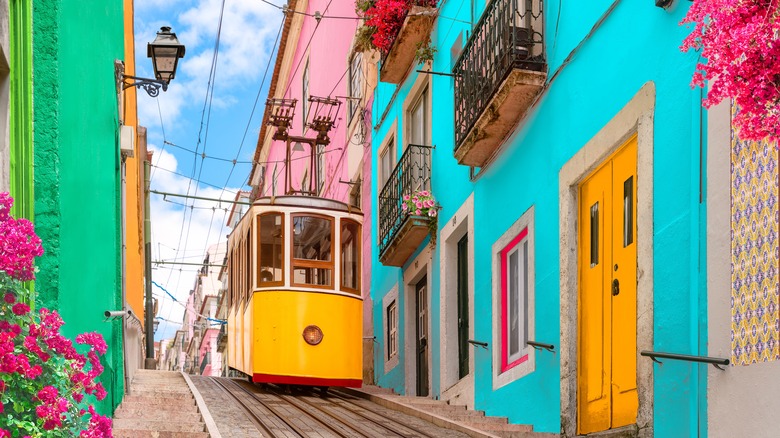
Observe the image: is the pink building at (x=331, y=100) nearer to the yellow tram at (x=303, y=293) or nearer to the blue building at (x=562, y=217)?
the yellow tram at (x=303, y=293)

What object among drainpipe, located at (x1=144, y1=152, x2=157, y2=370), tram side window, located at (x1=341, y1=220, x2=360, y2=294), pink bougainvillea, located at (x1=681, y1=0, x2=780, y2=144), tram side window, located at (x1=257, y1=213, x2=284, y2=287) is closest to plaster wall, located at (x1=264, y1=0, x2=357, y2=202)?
drainpipe, located at (x1=144, y1=152, x2=157, y2=370)

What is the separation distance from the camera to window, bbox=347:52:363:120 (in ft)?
65.4

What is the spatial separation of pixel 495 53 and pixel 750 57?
6217mm

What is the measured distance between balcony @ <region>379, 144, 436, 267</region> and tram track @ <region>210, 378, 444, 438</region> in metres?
2.02

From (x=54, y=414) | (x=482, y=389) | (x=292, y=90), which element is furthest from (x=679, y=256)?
(x=292, y=90)

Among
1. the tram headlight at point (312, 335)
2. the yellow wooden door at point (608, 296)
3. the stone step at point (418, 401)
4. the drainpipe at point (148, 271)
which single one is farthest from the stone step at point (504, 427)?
the drainpipe at point (148, 271)

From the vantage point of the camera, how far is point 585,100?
344 inches

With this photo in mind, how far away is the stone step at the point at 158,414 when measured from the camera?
9.36 m

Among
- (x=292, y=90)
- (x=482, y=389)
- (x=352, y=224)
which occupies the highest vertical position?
(x=292, y=90)

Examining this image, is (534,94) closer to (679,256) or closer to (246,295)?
(679,256)

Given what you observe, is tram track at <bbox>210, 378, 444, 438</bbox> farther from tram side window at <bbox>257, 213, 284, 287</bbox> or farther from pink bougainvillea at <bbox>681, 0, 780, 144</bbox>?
pink bougainvillea at <bbox>681, 0, 780, 144</bbox>

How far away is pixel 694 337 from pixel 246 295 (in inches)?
356

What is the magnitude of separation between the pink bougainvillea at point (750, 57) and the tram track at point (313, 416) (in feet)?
18.5

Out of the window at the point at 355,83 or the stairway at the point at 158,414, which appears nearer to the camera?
the stairway at the point at 158,414
